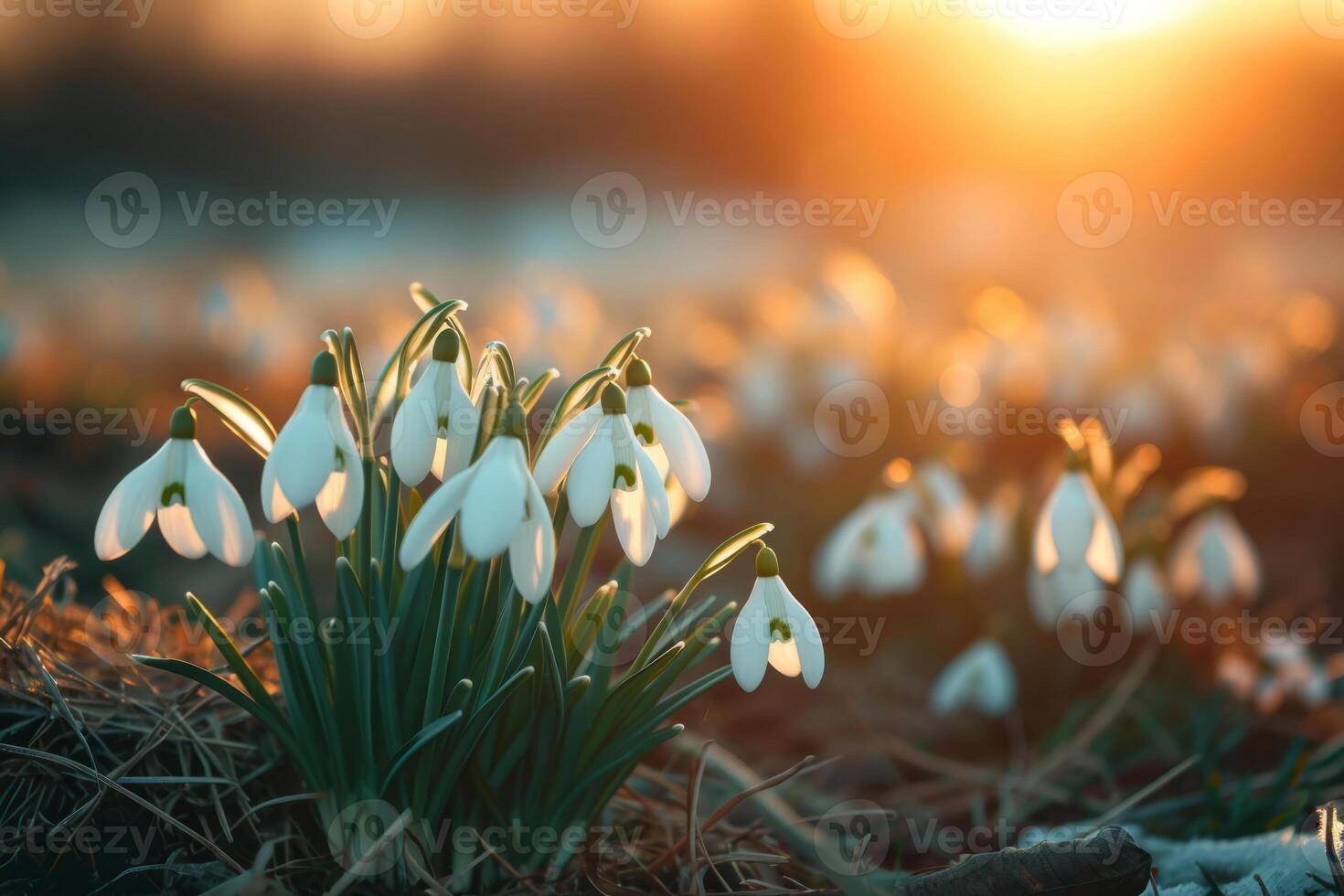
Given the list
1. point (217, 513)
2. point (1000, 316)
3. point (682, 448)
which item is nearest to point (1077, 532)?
point (682, 448)

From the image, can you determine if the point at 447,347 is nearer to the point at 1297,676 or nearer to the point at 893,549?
the point at 893,549

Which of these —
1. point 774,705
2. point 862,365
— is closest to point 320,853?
point 774,705

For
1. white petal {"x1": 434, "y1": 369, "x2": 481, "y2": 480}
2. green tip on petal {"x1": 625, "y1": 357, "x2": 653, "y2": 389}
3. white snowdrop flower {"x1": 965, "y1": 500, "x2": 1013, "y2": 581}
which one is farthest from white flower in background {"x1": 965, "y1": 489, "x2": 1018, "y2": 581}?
white petal {"x1": 434, "y1": 369, "x2": 481, "y2": 480}

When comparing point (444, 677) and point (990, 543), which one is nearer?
point (444, 677)

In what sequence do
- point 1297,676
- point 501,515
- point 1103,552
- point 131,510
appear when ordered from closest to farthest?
point 501,515 < point 131,510 < point 1103,552 < point 1297,676

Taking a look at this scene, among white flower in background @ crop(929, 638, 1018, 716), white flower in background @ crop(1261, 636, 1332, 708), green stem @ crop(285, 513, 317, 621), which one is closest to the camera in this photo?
green stem @ crop(285, 513, 317, 621)

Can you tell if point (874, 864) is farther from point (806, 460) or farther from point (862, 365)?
point (862, 365)

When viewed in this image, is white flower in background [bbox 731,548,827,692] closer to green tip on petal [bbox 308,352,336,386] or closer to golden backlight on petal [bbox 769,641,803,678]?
golden backlight on petal [bbox 769,641,803,678]
